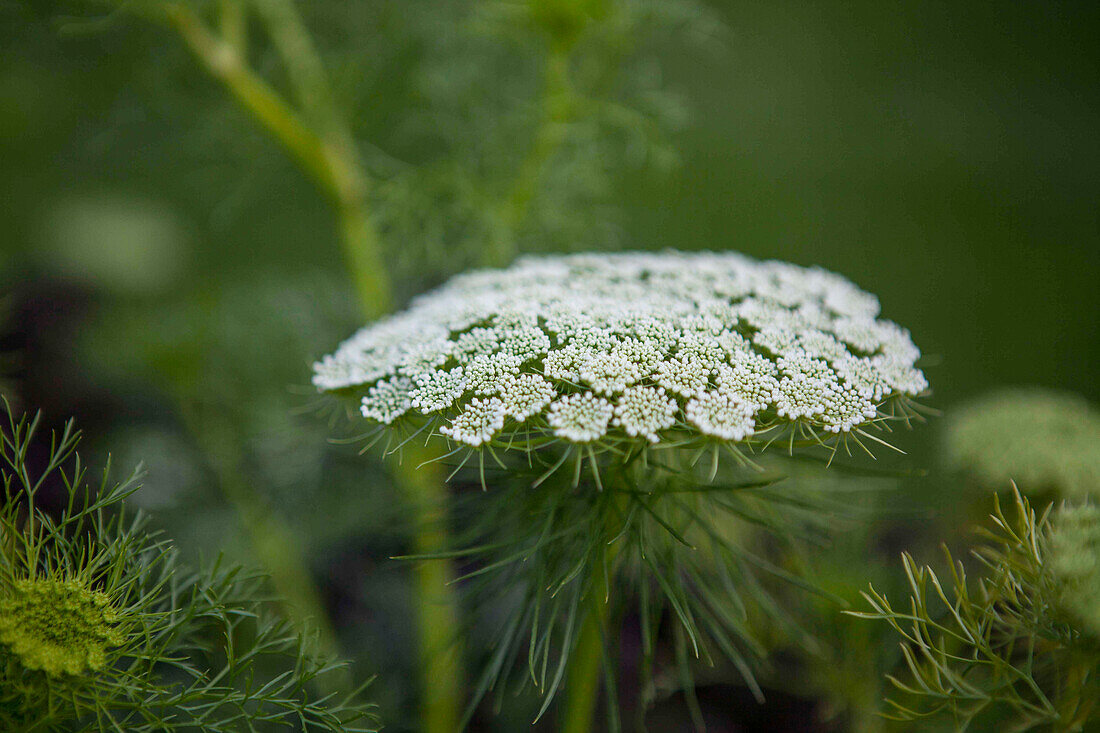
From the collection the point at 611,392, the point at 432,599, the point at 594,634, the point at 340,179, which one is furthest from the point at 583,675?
the point at 340,179

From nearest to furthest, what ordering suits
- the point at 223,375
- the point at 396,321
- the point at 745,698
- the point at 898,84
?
the point at 396,321 → the point at 745,698 → the point at 223,375 → the point at 898,84

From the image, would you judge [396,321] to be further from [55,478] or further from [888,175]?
[888,175]

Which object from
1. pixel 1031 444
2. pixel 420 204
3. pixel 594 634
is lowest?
pixel 594 634

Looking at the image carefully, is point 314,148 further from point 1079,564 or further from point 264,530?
point 1079,564

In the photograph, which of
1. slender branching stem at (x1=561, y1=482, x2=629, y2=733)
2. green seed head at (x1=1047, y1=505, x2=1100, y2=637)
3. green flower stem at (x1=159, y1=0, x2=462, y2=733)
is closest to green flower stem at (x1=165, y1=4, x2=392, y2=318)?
green flower stem at (x1=159, y1=0, x2=462, y2=733)

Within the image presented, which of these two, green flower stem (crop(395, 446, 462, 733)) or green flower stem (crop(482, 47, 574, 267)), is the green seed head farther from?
green flower stem (crop(482, 47, 574, 267))

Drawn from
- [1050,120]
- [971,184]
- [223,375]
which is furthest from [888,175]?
[223,375]
